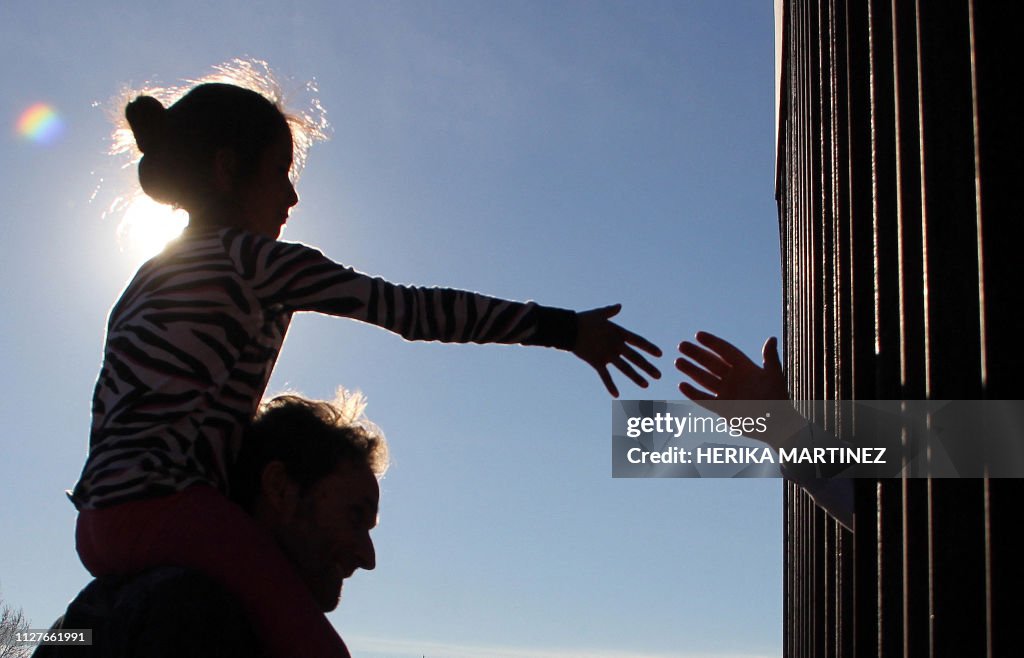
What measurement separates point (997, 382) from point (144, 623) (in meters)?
1.57

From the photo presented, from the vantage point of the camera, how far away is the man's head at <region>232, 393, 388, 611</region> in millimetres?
2486

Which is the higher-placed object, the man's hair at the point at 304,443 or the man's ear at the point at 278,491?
the man's hair at the point at 304,443

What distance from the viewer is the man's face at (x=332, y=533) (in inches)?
98.0

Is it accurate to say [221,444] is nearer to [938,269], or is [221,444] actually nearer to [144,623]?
[144,623]

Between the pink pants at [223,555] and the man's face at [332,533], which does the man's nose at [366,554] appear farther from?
the pink pants at [223,555]

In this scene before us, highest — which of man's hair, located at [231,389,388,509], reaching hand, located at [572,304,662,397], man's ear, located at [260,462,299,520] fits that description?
reaching hand, located at [572,304,662,397]

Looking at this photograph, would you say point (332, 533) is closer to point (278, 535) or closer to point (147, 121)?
point (278, 535)

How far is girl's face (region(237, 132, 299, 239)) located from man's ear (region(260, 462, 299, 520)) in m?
0.58

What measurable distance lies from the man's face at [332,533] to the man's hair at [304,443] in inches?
1.4

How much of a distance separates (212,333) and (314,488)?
45cm

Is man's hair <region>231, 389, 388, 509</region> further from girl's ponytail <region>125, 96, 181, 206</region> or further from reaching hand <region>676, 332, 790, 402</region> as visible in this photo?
reaching hand <region>676, 332, 790, 402</region>

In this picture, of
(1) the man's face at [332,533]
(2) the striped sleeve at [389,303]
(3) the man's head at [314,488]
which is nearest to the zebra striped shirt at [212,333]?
(2) the striped sleeve at [389,303]

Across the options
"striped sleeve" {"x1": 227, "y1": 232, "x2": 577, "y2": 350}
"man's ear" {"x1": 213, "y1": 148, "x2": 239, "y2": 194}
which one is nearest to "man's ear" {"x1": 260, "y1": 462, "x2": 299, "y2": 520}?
"striped sleeve" {"x1": 227, "y1": 232, "x2": 577, "y2": 350}

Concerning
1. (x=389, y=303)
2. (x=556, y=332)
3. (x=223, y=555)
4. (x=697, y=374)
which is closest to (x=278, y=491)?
(x=223, y=555)
